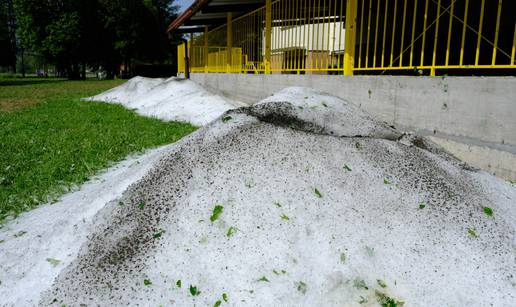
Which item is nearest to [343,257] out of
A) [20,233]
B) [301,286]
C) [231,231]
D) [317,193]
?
[301,286]

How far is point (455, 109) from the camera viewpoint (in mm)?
3729

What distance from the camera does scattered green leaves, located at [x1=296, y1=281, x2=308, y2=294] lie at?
2.14m

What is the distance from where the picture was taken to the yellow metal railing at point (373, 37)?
4305mm

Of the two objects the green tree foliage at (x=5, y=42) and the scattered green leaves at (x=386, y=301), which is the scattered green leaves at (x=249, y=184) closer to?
the scattered green leaves at (x=386, y=301)

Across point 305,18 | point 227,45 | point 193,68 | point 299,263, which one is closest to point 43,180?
point 299,263

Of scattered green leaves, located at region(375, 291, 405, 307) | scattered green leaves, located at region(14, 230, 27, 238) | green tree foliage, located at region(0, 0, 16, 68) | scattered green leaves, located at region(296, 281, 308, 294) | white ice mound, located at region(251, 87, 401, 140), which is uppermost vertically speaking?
green tree foliage, located at region(0, 0, 16, 68)

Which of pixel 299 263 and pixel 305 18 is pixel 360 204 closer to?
pixel 299 263

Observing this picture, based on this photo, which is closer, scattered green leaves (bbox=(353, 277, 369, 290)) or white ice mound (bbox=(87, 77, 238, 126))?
scattered green leaves (bbox=(353, 277, 369, 290))

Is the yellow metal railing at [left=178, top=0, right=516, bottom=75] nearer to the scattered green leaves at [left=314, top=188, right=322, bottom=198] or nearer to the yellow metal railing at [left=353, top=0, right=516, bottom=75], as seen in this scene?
the yellow metal railing at [left=353, top=0, right=516, bottom=75]

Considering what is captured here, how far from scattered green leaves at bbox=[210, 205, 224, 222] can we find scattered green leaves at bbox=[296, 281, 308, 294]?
26.0 inches

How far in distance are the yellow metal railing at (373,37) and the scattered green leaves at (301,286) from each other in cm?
255

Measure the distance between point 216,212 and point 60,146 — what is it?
440cm

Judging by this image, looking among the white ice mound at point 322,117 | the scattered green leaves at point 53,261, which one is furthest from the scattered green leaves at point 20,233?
the white ice mound at point 322,117

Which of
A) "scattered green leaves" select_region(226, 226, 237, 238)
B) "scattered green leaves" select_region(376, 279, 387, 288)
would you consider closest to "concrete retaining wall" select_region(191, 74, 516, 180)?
"scattered green leaves" select_region(376, 279, 387, 288)
